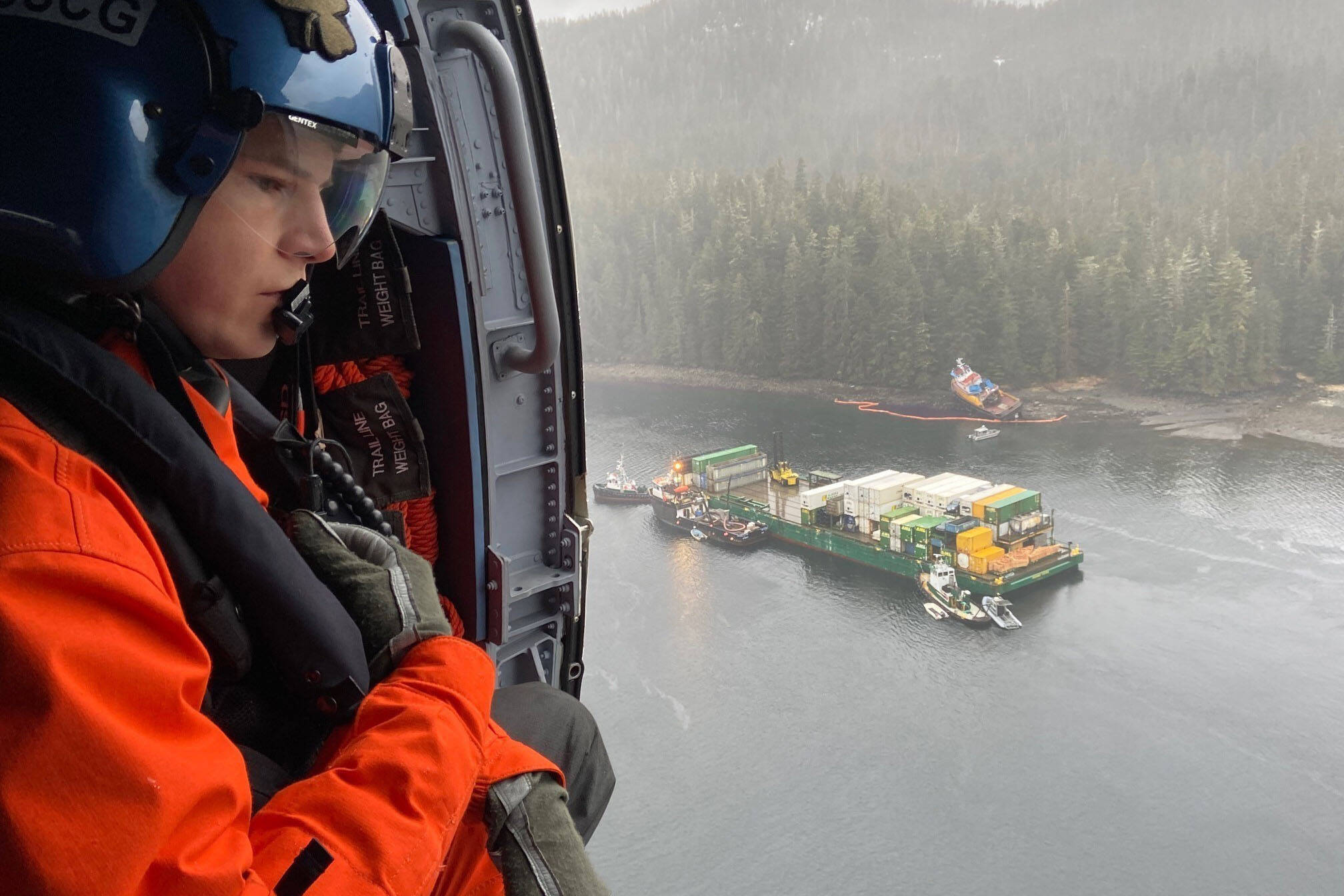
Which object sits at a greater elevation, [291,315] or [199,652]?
[291,315]

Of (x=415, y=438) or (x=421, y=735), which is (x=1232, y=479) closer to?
(x=415, y=438)

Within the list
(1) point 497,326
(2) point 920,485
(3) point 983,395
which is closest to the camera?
(1) point 497,326

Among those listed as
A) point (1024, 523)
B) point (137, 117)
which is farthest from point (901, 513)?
point (137, 117)

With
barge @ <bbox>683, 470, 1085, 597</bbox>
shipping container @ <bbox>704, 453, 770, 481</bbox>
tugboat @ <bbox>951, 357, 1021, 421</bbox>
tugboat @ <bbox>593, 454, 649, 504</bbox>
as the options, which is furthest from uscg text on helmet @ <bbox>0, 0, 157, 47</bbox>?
tugboat @ <bbox>951, 357, 1021, 421</bbox>

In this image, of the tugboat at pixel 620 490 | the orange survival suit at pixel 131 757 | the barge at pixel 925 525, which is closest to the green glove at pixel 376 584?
the orange survival suit at pixel 131 757

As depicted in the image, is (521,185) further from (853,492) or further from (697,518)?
(697,518)

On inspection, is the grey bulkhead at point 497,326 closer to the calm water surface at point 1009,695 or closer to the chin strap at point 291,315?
the chin strap at point 291,315

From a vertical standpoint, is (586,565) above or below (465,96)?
below

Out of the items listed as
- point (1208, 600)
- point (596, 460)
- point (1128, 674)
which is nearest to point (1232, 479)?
point (1208, 600)
